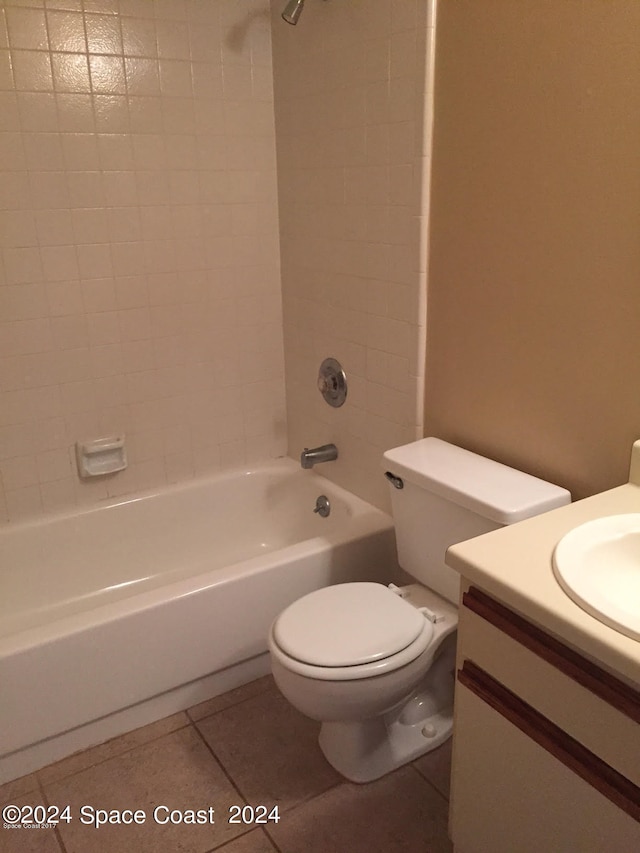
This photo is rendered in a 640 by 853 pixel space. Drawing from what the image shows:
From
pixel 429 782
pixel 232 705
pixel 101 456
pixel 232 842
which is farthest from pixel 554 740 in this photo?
pixel 101 456

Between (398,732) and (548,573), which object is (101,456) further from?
(548,573)

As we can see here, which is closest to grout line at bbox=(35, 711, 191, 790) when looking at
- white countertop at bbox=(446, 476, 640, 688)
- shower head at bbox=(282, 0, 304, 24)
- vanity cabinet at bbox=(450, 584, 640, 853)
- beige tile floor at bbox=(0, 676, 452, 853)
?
beige tile floor at bbox=(0, 676, 452, 853)

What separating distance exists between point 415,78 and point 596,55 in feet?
1.77

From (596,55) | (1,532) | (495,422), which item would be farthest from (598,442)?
(1,532)

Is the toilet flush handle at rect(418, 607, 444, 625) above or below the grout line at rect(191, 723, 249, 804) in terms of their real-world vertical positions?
above

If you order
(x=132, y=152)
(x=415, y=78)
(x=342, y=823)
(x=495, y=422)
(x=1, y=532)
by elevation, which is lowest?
(x=342, y=823)

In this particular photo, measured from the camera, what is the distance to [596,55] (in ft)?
4.33

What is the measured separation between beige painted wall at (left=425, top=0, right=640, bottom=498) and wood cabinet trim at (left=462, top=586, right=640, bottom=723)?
51cm

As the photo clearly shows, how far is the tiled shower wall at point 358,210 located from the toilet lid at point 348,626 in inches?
21.1

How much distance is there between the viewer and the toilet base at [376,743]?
1.71 m

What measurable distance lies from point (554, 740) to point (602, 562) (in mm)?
308

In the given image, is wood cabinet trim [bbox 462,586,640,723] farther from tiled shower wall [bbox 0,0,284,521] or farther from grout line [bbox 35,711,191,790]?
tiled shower wall [bbox 0,0,284,521]

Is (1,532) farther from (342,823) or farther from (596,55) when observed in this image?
(596,55)

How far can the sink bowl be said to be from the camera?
1059mm
